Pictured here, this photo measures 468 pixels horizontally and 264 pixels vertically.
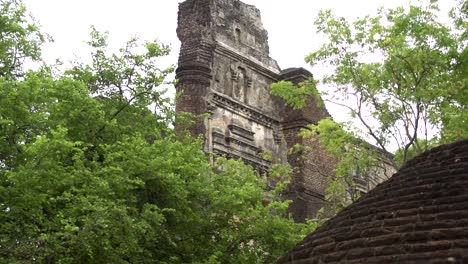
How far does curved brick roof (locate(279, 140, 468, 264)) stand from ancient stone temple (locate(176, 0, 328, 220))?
500 inches

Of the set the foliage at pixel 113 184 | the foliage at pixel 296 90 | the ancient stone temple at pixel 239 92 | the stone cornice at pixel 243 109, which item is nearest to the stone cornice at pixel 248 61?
the ancient stone temple at pixel 239 92

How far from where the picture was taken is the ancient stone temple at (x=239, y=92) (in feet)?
61.7

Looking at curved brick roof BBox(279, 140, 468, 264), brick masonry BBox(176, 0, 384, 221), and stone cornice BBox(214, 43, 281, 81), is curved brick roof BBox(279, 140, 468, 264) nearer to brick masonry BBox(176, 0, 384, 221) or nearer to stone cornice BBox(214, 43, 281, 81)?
brick masonry BBox(176, 0, 384, 221)

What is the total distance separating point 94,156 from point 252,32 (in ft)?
37.0

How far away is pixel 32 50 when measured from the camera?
14125mm

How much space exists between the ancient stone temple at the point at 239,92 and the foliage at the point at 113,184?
4619mm

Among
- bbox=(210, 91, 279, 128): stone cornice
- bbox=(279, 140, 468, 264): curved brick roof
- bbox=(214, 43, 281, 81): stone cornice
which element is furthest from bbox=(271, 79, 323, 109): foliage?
bbox=(279, 140, 468, 264): curved brick roof

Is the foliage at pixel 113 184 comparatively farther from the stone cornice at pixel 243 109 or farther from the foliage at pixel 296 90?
the stone cornice at pixel 243 109

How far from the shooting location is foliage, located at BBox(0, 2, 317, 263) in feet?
31.6

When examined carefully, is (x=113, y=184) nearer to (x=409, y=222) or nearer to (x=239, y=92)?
(x=409, y=222)

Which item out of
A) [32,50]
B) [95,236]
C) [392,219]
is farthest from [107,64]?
[392,219]

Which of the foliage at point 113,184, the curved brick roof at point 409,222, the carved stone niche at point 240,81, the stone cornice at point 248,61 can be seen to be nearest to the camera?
the curved brick roof at point 409,222

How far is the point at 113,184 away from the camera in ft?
34.1

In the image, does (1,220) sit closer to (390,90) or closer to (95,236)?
(95,236)
